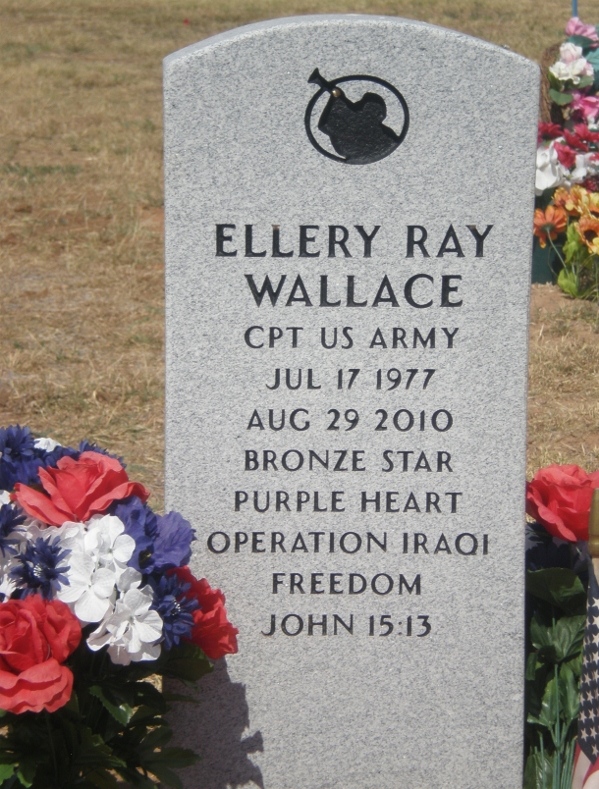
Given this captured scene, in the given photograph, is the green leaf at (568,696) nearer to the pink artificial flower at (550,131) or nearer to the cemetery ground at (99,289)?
the cemetery ground at (99,289)

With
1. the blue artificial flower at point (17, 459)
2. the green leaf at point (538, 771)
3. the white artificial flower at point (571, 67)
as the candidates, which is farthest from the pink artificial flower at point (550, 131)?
the blue artificial flower at point (17, 459)

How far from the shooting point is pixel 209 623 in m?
2.43

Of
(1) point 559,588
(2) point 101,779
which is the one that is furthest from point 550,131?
(2) point 101,779

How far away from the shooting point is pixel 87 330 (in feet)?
19.5

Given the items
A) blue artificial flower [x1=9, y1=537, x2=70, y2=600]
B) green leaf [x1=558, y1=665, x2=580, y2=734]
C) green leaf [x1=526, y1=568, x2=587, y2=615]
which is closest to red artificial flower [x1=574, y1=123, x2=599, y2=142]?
green leaf [x1=526, y1=568, x2=587, y2=615]

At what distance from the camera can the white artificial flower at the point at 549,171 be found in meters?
6.25

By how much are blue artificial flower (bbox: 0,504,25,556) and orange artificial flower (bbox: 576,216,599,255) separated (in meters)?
4.39

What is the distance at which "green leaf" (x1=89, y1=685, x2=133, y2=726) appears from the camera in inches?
88.1

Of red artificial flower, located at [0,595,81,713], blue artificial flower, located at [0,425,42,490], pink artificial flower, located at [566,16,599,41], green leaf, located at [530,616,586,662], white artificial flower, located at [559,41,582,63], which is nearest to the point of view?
red artificial flower, located at [0,595,81,713]

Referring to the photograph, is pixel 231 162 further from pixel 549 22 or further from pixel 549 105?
pixel 549 22

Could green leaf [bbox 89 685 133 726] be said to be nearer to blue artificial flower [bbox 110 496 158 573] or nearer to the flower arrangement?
blue artificial flower [bbox 110 496 158 573]

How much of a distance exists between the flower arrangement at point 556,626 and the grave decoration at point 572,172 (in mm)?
3470

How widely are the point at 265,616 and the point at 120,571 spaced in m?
0.51

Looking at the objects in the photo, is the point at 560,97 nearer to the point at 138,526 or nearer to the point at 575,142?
the point at 575,142
